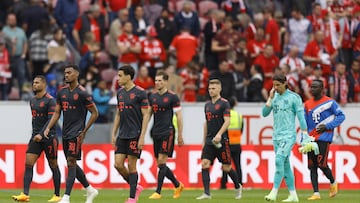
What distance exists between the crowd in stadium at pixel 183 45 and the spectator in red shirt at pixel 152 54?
0.09 ft

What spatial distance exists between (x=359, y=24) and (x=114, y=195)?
440 inches

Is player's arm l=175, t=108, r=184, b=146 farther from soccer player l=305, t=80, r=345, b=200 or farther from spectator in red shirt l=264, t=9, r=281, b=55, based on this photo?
spectator in red shirt l=264, t=9, r=281, b=55

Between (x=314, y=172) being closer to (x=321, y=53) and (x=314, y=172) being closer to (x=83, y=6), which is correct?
(x=321, y=53)

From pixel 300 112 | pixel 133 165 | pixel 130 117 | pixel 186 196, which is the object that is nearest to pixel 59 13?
pixel 186 196

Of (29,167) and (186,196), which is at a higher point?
(29,167)

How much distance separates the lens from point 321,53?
32625 mm

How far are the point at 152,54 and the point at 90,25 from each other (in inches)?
84.5

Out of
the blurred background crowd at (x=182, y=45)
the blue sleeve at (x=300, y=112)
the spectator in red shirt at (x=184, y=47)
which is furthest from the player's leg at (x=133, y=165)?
the spectator in red shirt at (x=184, y=47)

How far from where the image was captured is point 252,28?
33.3m

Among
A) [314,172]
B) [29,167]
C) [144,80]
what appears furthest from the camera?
[144,80]

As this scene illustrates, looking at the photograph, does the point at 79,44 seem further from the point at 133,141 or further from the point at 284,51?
the point at 133,141

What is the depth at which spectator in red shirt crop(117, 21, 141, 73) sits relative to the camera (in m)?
31.7

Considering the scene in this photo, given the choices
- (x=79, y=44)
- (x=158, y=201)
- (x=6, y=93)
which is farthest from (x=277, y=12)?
(x=158, y=201)

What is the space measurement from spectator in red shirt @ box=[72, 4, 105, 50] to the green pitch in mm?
7371
